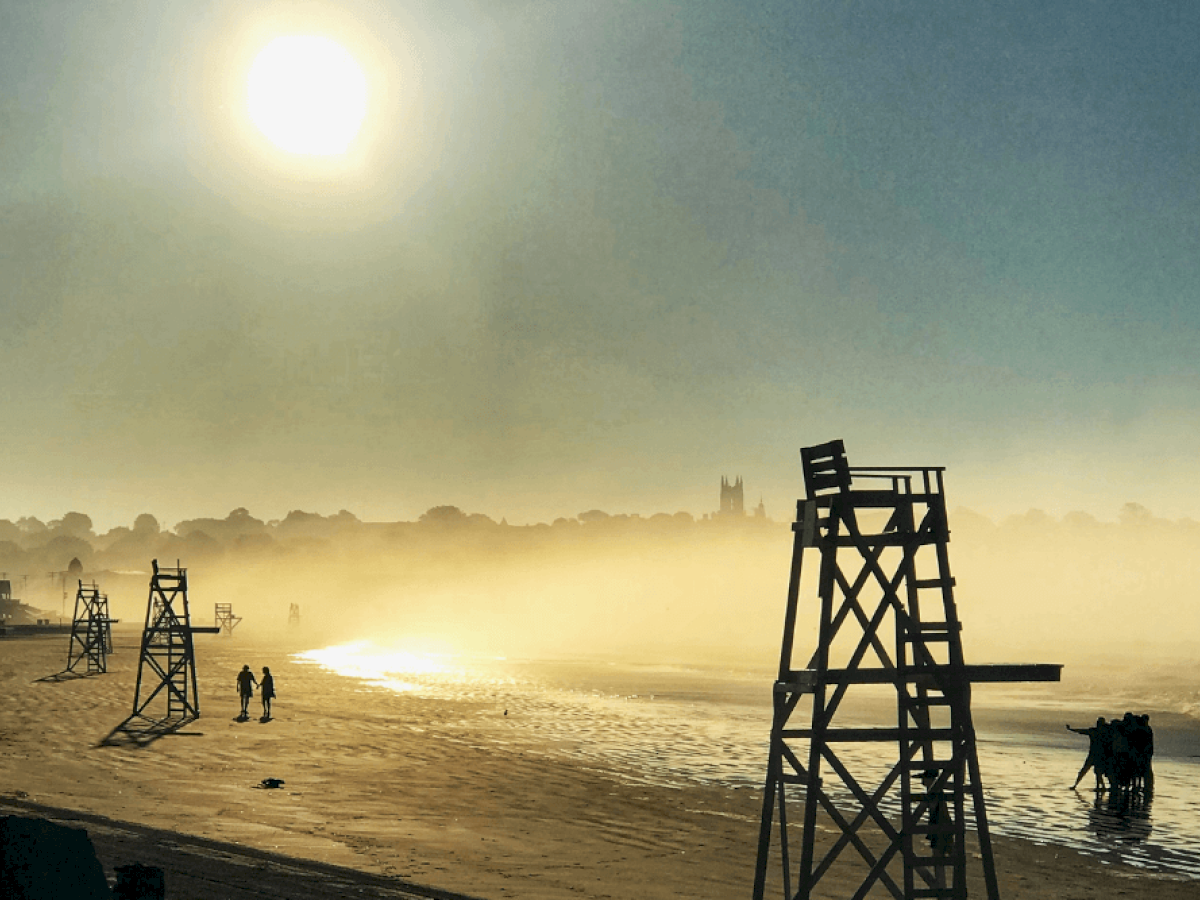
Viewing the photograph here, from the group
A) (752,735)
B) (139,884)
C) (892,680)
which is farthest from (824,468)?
(752,735)

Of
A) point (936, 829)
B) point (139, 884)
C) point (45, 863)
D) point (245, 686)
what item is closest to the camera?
point (45, 863)

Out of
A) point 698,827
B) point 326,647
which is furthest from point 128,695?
point 326,647

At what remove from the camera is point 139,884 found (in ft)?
29.1

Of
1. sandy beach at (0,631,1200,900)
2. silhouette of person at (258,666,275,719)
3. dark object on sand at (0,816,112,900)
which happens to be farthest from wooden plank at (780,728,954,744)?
silhouette of person at (258,666,275,719)

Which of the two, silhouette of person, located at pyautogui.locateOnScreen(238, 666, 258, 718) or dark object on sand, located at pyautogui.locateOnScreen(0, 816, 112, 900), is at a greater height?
dark object on sand, located at pyautogui.locateOnScreen(0, 816, 112, 900)

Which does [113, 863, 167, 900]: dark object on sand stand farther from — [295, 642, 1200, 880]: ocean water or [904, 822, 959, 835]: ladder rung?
[295, 642, 1200, 880]: ocean water

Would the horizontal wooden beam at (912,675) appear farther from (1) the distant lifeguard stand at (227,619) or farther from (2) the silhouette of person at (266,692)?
(1) the distant lifeguard stand at (227,619)

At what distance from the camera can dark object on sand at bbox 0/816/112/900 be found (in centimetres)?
816

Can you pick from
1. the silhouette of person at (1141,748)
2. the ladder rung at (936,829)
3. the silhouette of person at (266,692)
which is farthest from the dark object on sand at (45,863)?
the silhouette of person at (266,692)

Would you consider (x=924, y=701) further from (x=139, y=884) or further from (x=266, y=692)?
(x=266, y=692)

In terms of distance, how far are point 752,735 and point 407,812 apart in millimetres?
15343

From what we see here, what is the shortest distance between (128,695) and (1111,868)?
108ft

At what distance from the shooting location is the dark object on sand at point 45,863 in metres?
8.16

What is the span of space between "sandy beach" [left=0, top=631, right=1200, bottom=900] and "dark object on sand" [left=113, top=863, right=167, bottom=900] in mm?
2925
